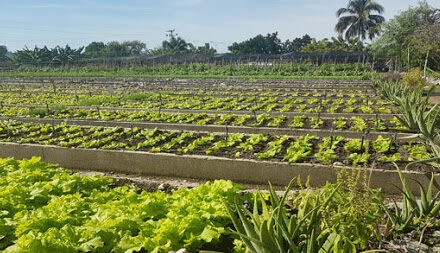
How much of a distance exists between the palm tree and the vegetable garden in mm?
47333

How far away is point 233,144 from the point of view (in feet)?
22.4

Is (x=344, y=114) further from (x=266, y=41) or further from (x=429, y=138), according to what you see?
(x=266, y=41)

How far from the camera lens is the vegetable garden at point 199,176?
281 cm

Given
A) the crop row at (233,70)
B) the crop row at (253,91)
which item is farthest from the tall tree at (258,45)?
the crop row at (253,91)

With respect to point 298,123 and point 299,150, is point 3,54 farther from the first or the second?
point 299,150

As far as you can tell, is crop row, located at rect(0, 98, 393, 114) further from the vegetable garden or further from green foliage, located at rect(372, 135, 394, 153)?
green foliage, located at rect(372, 135, 394, 153)

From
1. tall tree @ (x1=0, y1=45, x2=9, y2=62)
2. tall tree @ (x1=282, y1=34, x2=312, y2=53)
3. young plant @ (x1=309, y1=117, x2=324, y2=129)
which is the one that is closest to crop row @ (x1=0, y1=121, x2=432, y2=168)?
young plant @ (x1=309, y1=117, x2=324, y2=129)

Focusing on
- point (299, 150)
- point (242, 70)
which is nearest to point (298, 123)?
point (299, 150)

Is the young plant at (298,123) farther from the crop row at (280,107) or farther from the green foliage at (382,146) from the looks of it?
the green foliage at (382,146)

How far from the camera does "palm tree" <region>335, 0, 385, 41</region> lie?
53656 millimetres

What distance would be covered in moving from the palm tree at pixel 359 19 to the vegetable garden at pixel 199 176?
155 feet

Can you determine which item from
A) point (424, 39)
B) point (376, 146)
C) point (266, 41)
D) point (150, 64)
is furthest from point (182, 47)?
point (376, 146)

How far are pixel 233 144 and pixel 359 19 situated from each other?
54.4m

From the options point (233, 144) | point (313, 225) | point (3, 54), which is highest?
point (3, 54)
